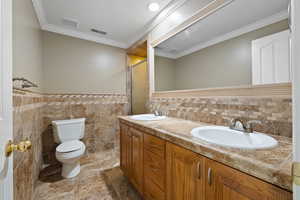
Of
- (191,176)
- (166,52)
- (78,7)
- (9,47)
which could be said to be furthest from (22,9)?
(191,176)

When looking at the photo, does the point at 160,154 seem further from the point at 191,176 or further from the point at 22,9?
the point at 22,9

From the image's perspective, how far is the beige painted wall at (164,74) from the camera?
1.89m

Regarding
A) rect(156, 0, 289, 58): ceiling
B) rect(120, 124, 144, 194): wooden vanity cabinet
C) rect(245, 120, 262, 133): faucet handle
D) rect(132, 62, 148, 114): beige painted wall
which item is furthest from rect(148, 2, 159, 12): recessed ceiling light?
rect(245, 120, 262, 133): faucet handle

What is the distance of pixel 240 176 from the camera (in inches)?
21.6

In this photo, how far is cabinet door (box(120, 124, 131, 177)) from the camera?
5.01 ft

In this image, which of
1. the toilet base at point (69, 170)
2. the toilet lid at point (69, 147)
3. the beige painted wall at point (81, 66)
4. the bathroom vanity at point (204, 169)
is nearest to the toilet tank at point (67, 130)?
the toilet lid at point (69, 147)

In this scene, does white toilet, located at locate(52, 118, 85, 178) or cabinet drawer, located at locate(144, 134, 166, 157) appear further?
white toilet, located at locate(52, 118, 85, 178)

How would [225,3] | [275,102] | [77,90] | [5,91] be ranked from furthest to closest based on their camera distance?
[77,90] → [225,3] → [275,102] → [5,91]

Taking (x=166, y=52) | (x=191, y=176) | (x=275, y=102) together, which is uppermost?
(x=166, y=52)

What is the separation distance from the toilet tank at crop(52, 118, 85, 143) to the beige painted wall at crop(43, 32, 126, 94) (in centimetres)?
66

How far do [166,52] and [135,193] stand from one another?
1.98 metres

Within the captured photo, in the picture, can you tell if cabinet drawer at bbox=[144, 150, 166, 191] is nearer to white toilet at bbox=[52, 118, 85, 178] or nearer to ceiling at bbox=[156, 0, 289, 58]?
white toilet at bbox=[52, 118, 85, 178]

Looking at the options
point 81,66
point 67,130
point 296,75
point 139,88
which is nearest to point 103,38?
point 81,66

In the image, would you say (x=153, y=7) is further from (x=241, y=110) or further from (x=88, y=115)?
(x=88, y=115)
